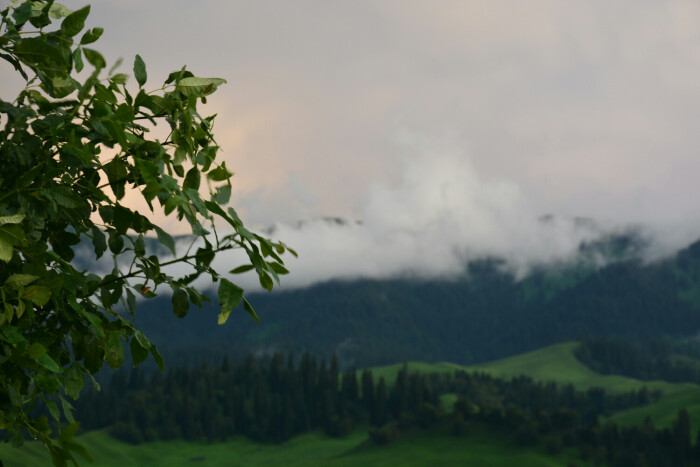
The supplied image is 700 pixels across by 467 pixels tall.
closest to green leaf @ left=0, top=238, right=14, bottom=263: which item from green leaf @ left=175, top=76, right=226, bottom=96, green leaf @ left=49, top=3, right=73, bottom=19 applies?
green leaf @ left=175, top=76, right=226, bottom=96

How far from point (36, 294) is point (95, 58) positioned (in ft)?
5.22

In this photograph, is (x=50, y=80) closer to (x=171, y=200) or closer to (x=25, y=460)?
(x=171, y=200)

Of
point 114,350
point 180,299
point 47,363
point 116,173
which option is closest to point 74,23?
point 116,173

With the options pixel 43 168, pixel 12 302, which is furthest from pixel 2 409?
pixel 43 168

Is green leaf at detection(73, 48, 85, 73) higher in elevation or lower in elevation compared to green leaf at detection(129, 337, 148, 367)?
higher

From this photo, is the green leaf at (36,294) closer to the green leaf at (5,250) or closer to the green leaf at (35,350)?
the green leaf at (35,350)

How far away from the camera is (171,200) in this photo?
474 centimetres

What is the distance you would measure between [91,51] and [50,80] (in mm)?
430

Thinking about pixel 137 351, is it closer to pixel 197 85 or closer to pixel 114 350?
pixel 114 350

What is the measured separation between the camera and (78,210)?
5.60 metres

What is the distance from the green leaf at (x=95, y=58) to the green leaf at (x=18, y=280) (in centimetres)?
147

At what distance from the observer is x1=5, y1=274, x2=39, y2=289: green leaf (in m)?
4.84

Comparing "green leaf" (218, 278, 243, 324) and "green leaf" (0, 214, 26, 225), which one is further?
"green leaf" (218, 278, 243, 324)

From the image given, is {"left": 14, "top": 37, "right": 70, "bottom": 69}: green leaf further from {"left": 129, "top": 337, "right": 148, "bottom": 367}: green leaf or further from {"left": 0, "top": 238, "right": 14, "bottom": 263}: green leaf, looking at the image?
{"left": 129, "top": 337, "right": 148, "bottom": 367}: green leaf
